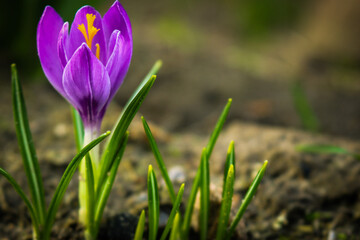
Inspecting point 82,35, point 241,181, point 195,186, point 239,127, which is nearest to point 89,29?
point 82,35

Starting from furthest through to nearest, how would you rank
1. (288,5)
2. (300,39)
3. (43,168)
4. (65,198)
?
(288,5), (300,39), (43,168), (65,198)

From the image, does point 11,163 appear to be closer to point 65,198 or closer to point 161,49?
point 65,198

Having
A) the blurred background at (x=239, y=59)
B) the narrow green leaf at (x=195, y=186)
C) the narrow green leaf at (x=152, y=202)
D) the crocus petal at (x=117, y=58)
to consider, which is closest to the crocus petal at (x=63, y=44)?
the crocus petal at (x=117, y=58)

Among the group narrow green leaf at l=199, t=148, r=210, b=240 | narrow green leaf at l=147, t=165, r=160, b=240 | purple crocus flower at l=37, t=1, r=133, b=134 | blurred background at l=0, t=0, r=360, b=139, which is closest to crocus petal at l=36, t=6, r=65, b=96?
purple crocus flower at l=37, t=1, r=133, b=134

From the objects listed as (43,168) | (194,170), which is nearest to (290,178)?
(194,170)

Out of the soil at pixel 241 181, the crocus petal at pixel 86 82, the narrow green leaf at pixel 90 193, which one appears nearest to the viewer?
the crocus petal at pixel 86 82

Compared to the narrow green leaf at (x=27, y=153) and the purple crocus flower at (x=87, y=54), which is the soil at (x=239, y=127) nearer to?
the narrow green leaf at (x=27, y=153)
